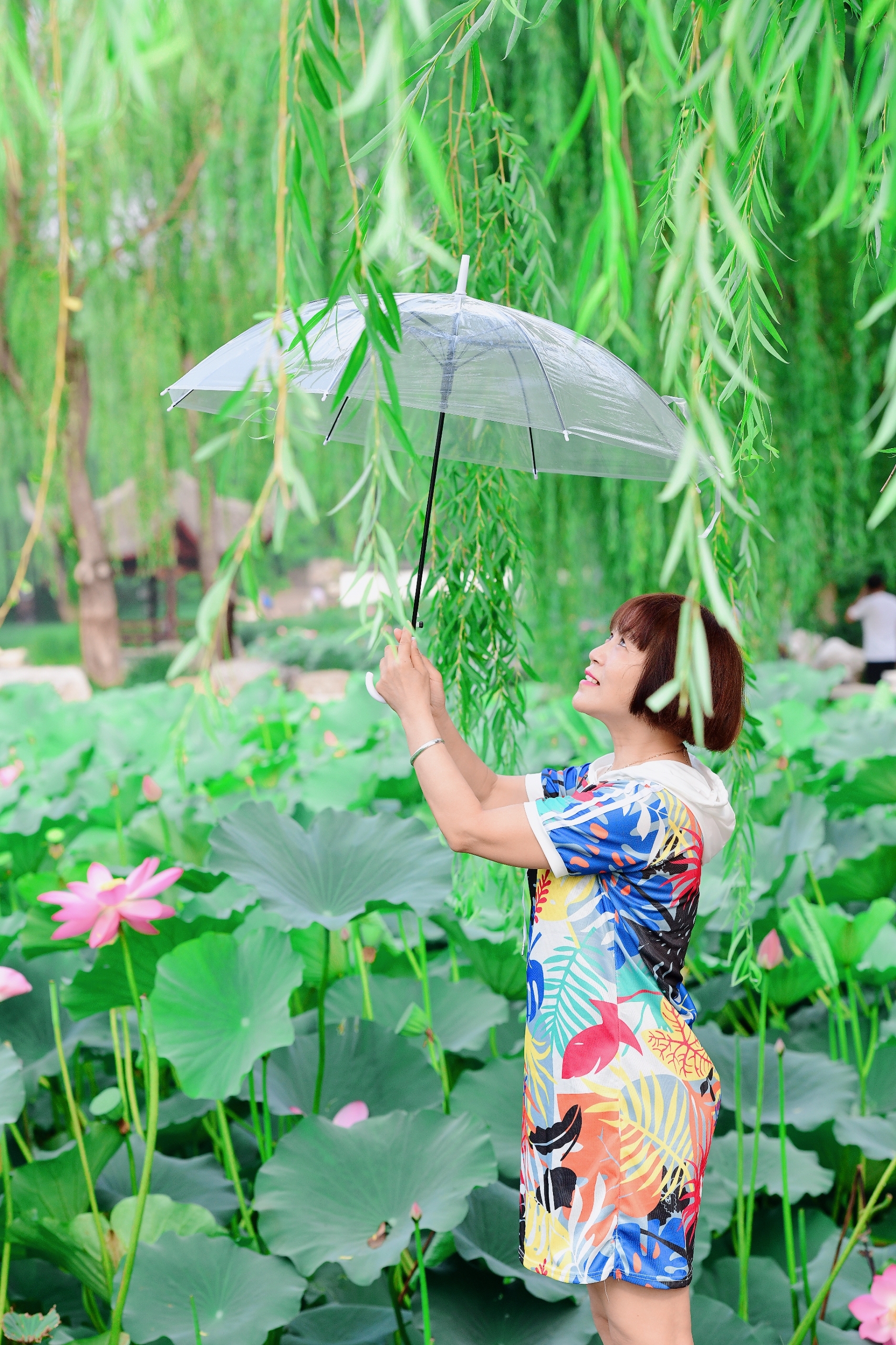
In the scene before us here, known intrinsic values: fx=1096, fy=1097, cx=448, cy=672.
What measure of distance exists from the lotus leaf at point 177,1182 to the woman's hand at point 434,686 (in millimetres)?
808

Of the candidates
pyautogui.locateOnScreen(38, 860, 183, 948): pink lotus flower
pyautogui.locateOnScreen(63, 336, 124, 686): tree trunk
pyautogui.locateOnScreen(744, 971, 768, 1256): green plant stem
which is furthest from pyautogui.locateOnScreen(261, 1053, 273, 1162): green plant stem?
pyautogui.locateOnScreen(63, 336, 124, 686): tree trunk

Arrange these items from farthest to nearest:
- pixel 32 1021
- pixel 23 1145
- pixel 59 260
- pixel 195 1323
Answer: pixel 32 1021 < pixel 23 1145 < pixel 195 1323 < pixel 59 260

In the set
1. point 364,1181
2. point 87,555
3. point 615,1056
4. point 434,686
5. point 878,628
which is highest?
point 434,686

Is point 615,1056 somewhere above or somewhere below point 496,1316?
above

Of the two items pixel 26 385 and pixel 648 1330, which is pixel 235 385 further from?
pixel 26 385

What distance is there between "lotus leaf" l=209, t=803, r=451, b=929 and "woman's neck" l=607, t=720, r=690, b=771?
50cm

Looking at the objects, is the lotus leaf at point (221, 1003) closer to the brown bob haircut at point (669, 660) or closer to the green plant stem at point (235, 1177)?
the green plant stem at point (235, 1177)

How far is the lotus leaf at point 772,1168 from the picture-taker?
4.68ft

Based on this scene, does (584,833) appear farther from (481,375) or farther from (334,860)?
(334,860)

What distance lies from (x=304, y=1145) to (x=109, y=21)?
1.19 m

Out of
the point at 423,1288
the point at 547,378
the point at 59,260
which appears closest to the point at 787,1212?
the point at 423,1288

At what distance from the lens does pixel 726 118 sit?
43 cm

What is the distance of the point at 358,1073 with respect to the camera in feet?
5.09

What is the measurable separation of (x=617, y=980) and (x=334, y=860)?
2.28 ft
